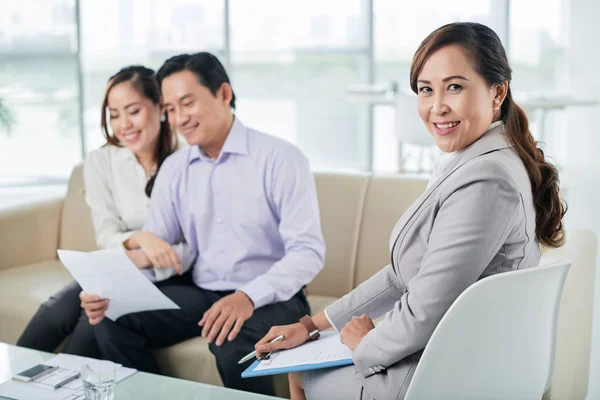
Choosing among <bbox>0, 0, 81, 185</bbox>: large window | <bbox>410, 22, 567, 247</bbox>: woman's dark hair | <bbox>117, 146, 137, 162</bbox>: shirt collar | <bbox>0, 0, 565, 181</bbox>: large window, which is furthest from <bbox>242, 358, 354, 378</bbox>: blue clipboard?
<bbox>0, 0, 81, 185</bbox>: large window

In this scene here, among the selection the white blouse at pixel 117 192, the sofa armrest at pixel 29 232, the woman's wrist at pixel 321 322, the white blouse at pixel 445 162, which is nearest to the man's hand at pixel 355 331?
the woman's wrist at pixel 321 322

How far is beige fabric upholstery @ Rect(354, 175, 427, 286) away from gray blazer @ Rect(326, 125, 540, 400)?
0.95 meters

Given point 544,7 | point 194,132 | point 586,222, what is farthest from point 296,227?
point 544,7

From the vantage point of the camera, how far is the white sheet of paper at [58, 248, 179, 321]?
69.6 inches

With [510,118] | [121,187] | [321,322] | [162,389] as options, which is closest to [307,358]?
[321,322]

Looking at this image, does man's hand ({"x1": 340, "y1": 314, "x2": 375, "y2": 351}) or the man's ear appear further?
the man's ear

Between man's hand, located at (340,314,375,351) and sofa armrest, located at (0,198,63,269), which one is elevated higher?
man's hand, located at (340,314,375,351)

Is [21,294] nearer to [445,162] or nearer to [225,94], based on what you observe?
[225,94]

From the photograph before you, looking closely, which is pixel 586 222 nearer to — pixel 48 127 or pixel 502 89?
pixel 502 89

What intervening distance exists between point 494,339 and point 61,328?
4.66 feet

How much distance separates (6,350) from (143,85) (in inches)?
37.0

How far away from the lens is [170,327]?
197cm

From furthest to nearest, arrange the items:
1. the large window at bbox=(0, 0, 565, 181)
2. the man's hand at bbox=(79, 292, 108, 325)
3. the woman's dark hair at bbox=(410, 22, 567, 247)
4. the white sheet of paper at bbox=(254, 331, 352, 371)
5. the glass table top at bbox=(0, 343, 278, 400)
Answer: the large window at bbox=(0, 0, 565, 181) < the man's hand at bbox=(79, 292, 108, 325) < the glass table top at bbox=(0, 343, 278, 400) < the white sheet of paper at bbox=(254, 331, 352, 371) < the woman's dark hair at bbox=(410, 22, 567, 247)

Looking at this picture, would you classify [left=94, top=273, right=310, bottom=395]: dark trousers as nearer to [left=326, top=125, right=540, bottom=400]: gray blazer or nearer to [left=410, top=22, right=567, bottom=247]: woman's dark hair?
[left=326, top=125, right=540, bottom=400]: gray blazer
